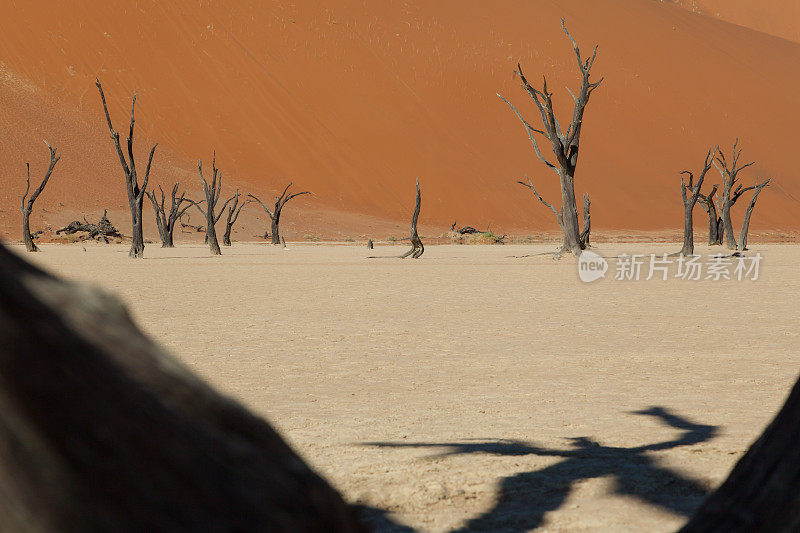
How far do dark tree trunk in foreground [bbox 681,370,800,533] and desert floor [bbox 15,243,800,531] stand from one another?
3.99 feet

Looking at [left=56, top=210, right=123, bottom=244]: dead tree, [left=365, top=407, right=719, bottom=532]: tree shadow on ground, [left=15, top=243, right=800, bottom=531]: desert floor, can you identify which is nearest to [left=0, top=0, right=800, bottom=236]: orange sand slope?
[left=56, top=210, right=123, bottom=244]: dead tree

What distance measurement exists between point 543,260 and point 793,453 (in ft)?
71.3

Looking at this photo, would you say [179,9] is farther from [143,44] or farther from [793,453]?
[793,453]

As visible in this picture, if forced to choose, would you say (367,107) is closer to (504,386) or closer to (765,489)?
(504,386)

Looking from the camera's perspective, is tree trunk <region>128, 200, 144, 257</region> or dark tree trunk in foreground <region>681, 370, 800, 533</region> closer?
dark tree trunk in foreground <region>681, 370, 800, 533</region>

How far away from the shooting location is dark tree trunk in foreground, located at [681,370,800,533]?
1348mm

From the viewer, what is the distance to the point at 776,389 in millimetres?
5258

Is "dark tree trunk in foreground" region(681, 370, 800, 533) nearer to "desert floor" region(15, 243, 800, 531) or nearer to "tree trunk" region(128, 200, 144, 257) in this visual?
"desert floor" region(15, 243, 800, 531)

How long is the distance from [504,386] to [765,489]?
4.11 metres

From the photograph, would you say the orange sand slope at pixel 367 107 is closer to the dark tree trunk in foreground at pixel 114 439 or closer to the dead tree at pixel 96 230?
the dead tree at pixel 96 230

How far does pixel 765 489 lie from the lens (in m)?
1.43

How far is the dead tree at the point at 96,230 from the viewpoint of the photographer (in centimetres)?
3891

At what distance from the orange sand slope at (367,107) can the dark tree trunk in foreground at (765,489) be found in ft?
154

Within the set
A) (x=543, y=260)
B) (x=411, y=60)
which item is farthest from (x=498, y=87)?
(x=543, y=260)
